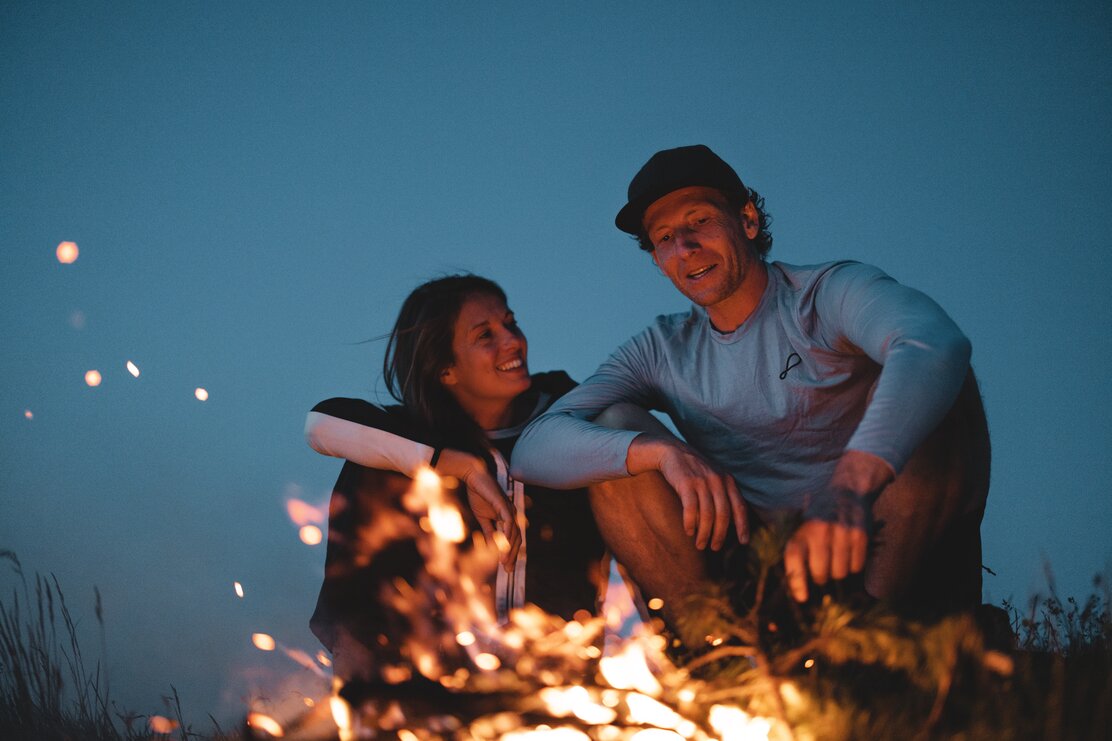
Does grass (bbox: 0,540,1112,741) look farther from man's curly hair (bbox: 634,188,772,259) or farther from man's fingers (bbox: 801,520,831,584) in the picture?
man's curly hair (bbox: 634,188,772,259)

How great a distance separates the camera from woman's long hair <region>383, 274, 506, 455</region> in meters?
3.35

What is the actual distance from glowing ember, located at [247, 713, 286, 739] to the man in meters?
1.03

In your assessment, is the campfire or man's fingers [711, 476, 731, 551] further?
man's fingers [711, 476, 731, 551]

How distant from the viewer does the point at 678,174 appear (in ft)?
9.42

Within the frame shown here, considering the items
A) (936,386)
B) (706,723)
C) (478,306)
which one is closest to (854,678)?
(706,723)

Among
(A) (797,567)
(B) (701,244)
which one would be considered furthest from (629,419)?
(A) (797,567)

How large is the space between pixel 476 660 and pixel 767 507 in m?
1.04

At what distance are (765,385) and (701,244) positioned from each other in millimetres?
541

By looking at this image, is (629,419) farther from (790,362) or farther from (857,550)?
(857,550)

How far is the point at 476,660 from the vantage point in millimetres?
2547

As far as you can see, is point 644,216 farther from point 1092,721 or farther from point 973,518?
point 1092,721

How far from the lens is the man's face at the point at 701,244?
2.82 meters

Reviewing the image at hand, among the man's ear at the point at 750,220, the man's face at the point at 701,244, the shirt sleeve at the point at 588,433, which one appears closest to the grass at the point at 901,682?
the shirt sleeve at the point at 588,433

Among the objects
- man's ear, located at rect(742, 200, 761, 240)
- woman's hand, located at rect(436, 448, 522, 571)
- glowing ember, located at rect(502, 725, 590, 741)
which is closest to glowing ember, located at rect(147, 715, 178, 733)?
woman's hand, located at rect(436, 448, 522, 571)
